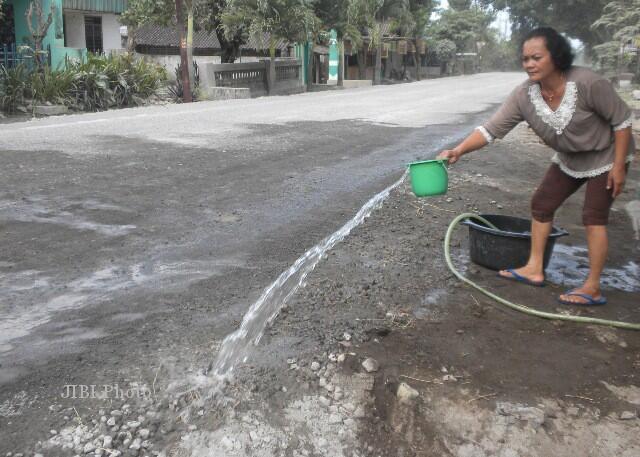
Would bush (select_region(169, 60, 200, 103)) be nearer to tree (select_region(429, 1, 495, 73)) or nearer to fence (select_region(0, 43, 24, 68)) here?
fence (select_region(0, 43, 24, 68))

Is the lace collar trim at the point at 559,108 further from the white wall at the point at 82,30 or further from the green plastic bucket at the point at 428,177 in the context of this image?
the white wall at the point at 82,30

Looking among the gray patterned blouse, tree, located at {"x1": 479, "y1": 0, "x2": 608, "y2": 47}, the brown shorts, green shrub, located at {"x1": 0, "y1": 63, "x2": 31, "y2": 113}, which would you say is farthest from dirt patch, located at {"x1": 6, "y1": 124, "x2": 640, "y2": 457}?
tree, located at {"x1": 479, "y1": 0, "x2": 608, "y2": 47}

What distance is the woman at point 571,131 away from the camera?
3.58 metres

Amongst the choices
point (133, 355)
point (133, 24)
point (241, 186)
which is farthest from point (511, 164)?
point (133, 24)

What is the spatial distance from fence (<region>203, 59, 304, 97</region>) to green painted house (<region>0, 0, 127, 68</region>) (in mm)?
4506

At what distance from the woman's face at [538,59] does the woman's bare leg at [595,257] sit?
99 centimetres

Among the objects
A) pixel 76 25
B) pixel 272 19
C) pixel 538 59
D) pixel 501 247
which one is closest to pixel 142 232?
pixel 501 247

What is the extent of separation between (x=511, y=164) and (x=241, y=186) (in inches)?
168

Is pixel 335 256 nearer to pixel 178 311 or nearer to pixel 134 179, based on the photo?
pixel 178 311

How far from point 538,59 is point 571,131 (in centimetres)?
47

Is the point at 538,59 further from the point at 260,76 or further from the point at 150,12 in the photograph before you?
the point at 260,76

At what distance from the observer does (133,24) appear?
966 inches

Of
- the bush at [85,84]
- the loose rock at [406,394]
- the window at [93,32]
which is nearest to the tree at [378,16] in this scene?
the window at [93,32]

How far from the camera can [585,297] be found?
390 centimetres
